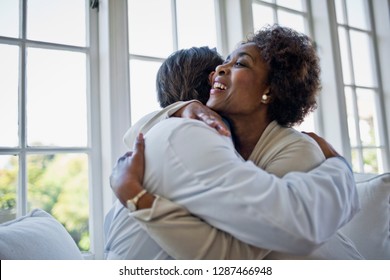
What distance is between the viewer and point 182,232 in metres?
0.58

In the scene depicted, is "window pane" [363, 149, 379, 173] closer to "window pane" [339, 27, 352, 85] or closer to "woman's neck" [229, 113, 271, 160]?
"window pane" [339, 27, 352, 85]

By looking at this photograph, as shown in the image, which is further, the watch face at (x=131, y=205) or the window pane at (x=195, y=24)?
the window pane at (x=195, y=24)

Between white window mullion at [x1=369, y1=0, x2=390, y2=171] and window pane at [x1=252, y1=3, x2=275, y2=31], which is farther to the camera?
white window mullion at [x1=369, y1=0, x2=390, y2=171]

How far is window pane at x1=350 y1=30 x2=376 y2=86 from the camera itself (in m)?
2.23

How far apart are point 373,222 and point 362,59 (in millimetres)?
1361

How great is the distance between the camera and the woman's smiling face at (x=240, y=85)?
0.87 meters

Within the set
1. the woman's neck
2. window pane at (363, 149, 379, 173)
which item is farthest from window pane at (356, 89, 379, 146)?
the woman's neck

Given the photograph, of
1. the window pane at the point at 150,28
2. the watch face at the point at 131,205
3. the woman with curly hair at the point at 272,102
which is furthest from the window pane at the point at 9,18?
the watch face at the point at 131,205

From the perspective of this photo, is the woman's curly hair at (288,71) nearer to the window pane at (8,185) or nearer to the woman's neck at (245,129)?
the woman's neck at (245,129)

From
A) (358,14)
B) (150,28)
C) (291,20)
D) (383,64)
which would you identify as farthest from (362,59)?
(150,28)

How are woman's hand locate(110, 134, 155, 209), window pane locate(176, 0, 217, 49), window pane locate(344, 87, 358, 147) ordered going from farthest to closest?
window pane locate(344, 87, 358, 147) → window pane locate(176, 0, 217, 49) → woman's hand locate(110, 134, 155, 209)

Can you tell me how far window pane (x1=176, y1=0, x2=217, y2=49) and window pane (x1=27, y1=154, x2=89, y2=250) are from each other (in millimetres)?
→ 692

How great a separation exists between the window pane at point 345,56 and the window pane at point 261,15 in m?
0.59
